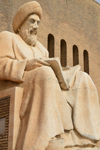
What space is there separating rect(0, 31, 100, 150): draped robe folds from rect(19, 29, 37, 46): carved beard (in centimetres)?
10

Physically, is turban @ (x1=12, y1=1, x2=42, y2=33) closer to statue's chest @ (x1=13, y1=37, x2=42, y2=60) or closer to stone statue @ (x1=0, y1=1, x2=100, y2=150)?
stone statue @ (x1=0, y1=1, x2=100, y2=150)

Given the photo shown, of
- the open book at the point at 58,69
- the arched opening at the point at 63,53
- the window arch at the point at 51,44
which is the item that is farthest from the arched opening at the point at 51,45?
the open book at the point at 58,69

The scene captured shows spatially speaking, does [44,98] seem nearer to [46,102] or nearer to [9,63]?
[46,102]

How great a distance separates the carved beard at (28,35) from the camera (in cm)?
350

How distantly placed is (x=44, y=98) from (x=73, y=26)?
8.40 meters

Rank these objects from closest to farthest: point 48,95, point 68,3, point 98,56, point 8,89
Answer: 1. point 48,95
2. point 8,89
3. point 68,3
4. point 98,56

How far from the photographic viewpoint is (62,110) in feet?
9.52

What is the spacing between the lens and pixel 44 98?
109 inches

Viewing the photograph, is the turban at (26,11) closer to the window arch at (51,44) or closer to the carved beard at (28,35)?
the carved beard at (28,35)

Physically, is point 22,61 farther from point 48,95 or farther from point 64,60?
point 64,60

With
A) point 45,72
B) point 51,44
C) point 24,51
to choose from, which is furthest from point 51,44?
point 45,72

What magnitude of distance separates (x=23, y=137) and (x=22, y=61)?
0.71m

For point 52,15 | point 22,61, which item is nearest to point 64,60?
point 52,15

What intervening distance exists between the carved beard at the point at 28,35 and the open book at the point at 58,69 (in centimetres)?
54
